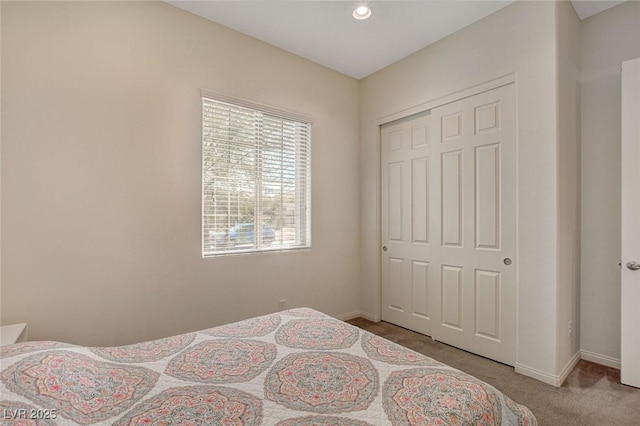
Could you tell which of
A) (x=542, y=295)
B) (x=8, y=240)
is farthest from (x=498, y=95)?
(x=8, y=240)

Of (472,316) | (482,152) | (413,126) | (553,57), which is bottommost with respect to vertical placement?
(472,316)

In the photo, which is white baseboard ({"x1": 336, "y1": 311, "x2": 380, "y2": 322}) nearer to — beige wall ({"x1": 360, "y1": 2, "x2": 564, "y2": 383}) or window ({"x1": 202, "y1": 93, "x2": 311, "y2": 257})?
window ({"x1": 202, "y1": 93, "x2": 311, "y2": 257})

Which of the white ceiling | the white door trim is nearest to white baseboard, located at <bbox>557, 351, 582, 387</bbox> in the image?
the white door trim

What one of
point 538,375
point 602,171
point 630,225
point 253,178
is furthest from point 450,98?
point 538,375

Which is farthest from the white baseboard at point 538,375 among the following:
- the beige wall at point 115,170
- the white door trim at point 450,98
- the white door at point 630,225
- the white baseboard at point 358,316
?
the white door trim at point 450,98

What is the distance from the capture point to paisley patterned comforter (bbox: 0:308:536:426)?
994 mm

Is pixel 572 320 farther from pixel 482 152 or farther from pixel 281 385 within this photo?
pixel 281 385

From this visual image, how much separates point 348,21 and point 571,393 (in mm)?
3276

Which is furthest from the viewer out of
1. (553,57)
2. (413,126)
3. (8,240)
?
(413,126)

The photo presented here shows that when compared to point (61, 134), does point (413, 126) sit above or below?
above

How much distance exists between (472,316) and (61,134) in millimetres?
3402

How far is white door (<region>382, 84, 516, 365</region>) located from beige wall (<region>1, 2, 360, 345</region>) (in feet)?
4.57

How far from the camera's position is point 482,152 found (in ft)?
8.73

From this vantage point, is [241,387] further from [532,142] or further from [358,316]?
[358,316]
